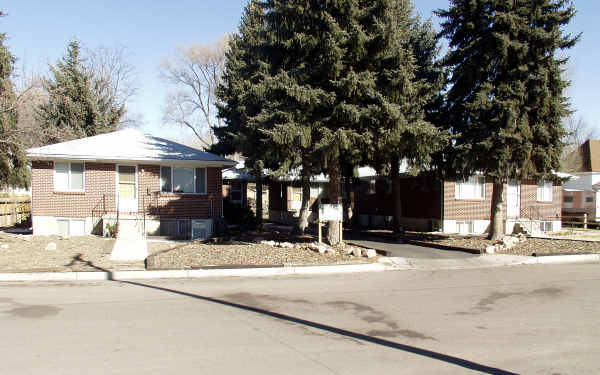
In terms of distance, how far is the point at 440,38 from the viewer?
58.7ft

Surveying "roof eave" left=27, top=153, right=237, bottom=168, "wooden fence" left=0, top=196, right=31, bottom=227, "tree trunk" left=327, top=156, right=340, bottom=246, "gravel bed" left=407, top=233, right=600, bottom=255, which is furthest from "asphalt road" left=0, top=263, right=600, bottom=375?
"wooden fence" left=0, top=196, right=31, bottom=227

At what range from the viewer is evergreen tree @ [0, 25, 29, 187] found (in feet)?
52.6

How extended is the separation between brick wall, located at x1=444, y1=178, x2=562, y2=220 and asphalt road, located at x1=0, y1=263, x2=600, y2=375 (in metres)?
12.7

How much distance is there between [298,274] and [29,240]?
1128cm

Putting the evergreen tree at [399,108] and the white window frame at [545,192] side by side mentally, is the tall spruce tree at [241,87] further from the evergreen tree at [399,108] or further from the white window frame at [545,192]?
the white window frame at [545,192]

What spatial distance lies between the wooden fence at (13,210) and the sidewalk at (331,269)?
16.6 meters

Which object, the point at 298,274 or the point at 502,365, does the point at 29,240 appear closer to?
the point at 298,274

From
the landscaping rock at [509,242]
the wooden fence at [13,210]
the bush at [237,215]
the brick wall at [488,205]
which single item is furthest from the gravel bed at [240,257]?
the wooden fence at [13,210]

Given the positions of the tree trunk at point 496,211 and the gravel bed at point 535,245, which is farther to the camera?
the tree trunk at point 496,211

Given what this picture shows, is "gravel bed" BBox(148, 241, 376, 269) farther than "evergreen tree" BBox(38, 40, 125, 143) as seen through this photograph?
No

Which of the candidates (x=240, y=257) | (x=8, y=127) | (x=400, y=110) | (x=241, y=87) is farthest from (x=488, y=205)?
(x=8, y=127)

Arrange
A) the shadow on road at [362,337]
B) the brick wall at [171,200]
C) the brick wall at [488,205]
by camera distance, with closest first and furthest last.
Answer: the shadow on road at [362,337]
the brick wall at [171,200]
the brick wall at [488,205]

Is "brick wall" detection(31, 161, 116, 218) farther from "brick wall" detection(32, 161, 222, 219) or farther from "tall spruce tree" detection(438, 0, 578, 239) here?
"tall spruce tree" detection(438, 0, 578, 239)

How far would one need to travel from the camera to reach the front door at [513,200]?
85.3 feet
